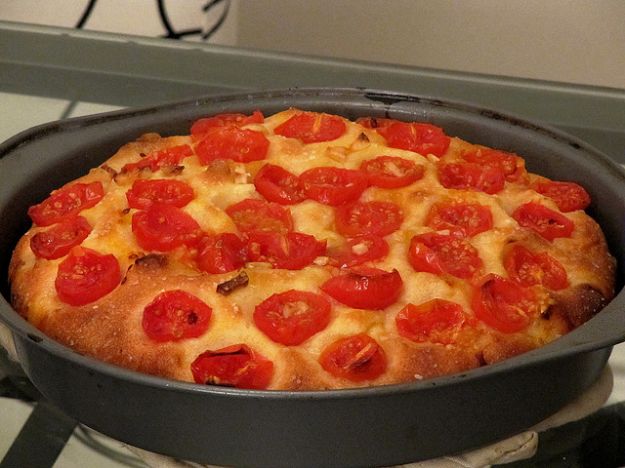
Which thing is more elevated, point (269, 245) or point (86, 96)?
point (269, 245)

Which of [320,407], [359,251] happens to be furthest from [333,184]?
[320,407]

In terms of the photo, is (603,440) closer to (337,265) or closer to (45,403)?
(337,265)

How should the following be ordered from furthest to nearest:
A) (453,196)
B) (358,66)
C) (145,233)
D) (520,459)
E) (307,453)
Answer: (358,66)
(453,196)
(145,233)
(520,459)
(307,453)

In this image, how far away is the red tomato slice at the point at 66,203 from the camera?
1.43 m

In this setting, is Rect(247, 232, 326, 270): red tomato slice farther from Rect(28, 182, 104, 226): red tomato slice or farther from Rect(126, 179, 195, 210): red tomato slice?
Rect(28, 182, 104, 226): red tomato slice

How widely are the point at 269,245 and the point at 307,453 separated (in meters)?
0.33

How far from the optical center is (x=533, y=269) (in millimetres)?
1322

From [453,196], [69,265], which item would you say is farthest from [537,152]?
[69,265]

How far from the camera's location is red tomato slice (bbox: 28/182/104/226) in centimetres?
143

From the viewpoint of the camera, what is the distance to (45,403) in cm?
126

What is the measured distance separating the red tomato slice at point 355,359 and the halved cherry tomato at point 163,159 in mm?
493

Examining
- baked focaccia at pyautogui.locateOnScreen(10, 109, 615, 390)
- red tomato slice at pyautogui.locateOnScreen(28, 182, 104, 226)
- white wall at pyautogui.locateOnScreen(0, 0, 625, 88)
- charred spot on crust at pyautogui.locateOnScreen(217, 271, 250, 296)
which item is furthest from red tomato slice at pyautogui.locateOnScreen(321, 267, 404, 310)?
white wall at pyautogui.locateOnScreen(0, 0, 625, 88)

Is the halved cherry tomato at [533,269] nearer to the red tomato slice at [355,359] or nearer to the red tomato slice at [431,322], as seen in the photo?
the red tomato slice at [431,322]

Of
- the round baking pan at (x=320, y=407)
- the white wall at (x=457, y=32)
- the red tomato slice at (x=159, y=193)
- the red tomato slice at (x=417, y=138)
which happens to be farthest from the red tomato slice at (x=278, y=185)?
the white wall at (x=457, y=32)
